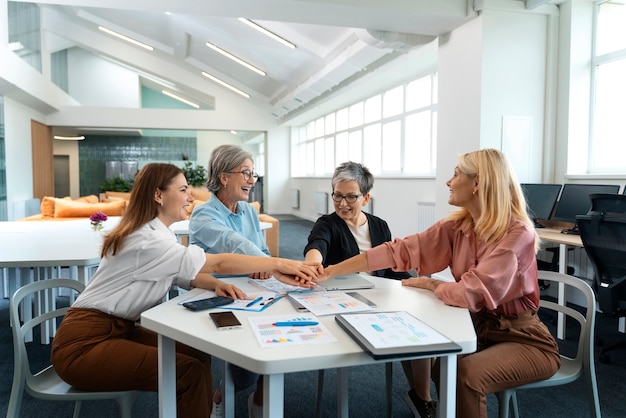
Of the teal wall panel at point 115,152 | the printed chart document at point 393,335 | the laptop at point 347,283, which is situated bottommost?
the laptop at point 347,283

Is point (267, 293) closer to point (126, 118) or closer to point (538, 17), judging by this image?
point (538, 17)

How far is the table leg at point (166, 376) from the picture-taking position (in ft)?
4.67

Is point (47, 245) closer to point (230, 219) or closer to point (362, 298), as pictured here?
point (230, 219)

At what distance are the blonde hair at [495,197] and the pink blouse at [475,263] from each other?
4 centimetres

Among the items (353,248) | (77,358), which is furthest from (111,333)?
(353,248)

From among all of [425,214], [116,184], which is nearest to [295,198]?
[116,184]

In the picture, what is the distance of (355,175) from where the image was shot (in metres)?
2.31

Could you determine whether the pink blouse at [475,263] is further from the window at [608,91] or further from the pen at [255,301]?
the window at [608,91]

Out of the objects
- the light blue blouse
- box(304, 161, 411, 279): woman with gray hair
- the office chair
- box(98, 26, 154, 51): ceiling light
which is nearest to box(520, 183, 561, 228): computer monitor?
the office chair

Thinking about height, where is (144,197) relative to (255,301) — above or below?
above

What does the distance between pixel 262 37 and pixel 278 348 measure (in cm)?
798

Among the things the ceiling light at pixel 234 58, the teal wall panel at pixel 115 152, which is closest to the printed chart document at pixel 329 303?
the ceiling light at pixel 234 58

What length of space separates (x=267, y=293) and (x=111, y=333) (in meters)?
0.60

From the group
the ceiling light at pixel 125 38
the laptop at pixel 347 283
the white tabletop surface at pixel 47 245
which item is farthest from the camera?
the ceiling light at pixel 125 38
